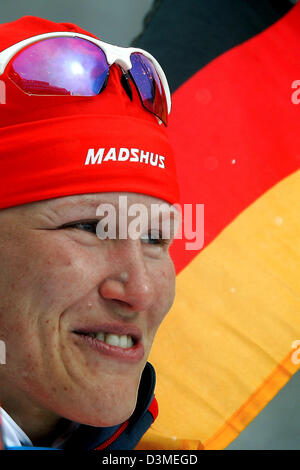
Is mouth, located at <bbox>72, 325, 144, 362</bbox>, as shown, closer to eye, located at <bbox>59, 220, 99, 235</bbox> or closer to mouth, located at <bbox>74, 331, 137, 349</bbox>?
mouth, located at <bbox>74, 331, 137, 349</bbox>

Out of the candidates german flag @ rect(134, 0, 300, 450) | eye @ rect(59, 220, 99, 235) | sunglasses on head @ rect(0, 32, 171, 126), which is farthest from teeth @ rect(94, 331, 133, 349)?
german flag @ rect(134, 0, 300, 450)

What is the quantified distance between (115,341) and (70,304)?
120mm

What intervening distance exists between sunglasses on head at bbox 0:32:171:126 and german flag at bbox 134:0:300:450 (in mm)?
832

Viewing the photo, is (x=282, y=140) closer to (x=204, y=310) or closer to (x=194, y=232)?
(x=194, y=232)

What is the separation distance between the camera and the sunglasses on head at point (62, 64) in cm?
98

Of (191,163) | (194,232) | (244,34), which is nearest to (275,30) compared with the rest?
(244,34)

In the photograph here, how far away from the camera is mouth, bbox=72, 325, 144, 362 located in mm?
958

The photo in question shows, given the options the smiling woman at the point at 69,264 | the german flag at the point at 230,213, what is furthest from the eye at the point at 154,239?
the german flag at the point at 230,213

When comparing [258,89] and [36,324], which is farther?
[258,89]

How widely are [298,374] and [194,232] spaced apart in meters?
0.65

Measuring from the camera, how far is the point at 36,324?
0.93m

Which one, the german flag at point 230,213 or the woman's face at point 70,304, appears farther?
the german flag at point 230,213

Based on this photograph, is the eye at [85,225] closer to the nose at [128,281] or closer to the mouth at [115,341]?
the nose at [128,281]

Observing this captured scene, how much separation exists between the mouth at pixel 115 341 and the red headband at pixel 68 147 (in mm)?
241
